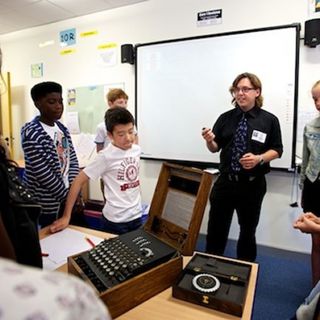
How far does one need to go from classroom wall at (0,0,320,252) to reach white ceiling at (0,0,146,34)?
0.09 metres

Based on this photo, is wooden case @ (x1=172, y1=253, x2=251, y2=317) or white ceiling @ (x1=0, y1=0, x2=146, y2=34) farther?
white ceiling @ (x1=0, y1=0, x2=146, y2=34)

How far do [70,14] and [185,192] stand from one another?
138 inches

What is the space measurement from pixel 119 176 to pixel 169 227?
0.48 m

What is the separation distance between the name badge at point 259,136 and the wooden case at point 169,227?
3.78 feet

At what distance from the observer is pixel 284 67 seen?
8.64 ft

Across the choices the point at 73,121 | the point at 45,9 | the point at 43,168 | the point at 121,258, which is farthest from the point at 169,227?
the point at 45,9

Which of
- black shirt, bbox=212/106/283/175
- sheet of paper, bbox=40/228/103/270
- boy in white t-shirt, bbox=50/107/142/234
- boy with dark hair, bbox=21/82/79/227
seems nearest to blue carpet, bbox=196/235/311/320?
black shirt, bbox=212/106/283/175

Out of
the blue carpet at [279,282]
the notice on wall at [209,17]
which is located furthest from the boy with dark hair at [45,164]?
the notice on wall at [209,17]

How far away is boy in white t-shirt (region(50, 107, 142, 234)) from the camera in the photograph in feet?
4.76

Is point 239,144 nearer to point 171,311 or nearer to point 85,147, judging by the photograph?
point 171,311

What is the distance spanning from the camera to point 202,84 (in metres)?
3.05

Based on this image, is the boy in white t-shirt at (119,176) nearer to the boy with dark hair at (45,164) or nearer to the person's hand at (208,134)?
the boy with dark hair at (45,164)

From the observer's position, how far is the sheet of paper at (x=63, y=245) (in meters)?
1.07

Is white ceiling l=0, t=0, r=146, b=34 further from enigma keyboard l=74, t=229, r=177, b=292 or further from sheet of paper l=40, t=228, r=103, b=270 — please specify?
enigma keyboard l=74, t=229, r=177, b=292
